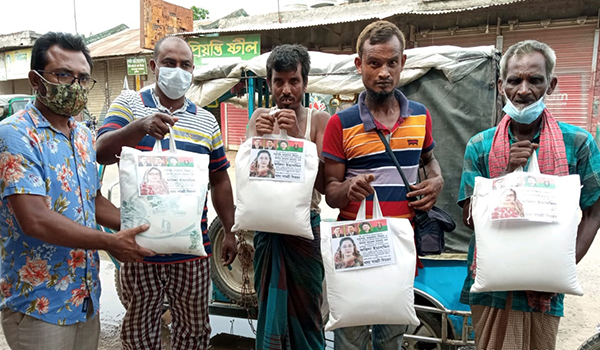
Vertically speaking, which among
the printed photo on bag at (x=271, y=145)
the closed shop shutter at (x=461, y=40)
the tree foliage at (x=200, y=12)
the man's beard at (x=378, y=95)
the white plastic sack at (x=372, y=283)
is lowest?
the white plastic sack at (x=372, y=283)

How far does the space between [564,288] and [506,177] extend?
48 centimetres

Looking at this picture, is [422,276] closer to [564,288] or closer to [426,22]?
[564,288]

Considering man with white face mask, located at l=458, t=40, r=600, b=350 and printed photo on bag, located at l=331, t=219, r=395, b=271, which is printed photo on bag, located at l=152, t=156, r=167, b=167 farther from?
man with white face mask, located at l=458, t=40, r=600, b=350

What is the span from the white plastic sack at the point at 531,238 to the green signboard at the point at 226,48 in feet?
33.7

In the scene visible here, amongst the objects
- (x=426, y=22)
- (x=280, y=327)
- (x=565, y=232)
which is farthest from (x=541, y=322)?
(x=426, y=22)

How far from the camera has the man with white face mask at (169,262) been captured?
2.18 meters

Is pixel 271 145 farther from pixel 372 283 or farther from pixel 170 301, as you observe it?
pixel 170 301

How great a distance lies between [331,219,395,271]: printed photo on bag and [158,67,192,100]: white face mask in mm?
1115

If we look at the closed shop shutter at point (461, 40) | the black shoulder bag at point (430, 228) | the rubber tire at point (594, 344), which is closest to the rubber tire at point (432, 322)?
the rubber tire at point (594, 344)

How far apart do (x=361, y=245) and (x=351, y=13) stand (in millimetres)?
10956

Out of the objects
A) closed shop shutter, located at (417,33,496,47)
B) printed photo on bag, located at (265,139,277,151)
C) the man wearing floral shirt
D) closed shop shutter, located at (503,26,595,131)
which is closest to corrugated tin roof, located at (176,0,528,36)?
closed shop shutter, located at (417,33,496,47)

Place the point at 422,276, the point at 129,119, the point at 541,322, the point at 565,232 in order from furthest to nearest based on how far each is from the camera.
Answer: the point at 422,276
the point at 129,119
the point at 541,322
the point at 565,232

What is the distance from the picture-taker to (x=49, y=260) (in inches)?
68.1

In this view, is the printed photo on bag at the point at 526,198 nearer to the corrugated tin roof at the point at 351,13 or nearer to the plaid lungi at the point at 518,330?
the plaid lungi at the point at 518,330
